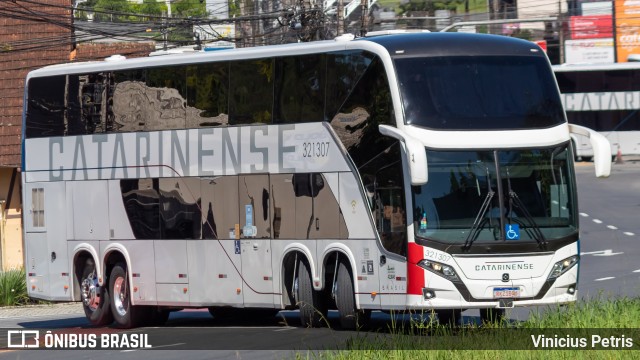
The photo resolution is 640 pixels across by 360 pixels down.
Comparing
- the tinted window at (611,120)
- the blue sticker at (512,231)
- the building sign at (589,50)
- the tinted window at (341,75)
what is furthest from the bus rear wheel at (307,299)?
the building sign at (589,50)

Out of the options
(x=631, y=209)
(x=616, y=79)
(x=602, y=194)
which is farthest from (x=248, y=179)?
(x=616, y=79)

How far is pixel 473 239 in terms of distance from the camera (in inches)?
660

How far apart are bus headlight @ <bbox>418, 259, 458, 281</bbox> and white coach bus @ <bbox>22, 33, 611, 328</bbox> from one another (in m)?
0.02

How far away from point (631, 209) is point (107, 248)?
1252 inches

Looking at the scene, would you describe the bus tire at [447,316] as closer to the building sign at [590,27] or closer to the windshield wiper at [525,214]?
the windshield wiper at [525,214]

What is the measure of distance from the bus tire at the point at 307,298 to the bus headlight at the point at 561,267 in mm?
3614

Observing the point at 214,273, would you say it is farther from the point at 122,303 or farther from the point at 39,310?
the point at 39,310

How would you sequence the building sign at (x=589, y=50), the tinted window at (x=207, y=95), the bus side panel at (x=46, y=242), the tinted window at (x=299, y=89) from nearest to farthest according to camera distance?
the tinted window at (x=299, y=89), the tinted window at (x=207, y=95), the bus side panel at (x=46, y=242), the building sign at (x=589, y=50)

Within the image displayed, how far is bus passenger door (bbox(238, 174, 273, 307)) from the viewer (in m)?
19.6

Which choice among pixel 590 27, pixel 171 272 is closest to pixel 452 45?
pixel 171 272

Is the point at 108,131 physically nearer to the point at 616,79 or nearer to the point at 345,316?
the point at 345,316

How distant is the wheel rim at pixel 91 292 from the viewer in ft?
74.0

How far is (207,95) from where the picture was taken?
20.6 meters

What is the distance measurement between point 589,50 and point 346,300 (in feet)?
235
